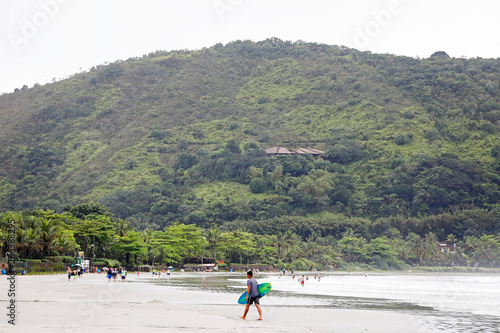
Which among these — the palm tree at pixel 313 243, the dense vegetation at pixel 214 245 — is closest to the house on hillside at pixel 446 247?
the dense vegetation at pixel 214 245

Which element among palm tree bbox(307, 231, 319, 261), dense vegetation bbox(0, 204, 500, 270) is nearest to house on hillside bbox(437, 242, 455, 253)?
dense vegetation bbox(0, 204, 500, 270)

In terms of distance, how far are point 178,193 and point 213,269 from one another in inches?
3518

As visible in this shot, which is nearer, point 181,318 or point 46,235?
point 181,318

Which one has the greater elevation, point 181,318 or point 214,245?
point 214,245

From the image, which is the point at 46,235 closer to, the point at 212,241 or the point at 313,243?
the point at 212,241

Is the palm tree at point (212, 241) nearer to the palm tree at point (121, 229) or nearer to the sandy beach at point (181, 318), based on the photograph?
the palm tree at point (121, 229)

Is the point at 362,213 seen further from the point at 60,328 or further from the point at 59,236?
the point at 60,328

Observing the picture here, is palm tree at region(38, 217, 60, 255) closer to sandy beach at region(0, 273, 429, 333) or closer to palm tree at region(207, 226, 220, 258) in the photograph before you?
sandy beach at region(0, 273, 429, 333)

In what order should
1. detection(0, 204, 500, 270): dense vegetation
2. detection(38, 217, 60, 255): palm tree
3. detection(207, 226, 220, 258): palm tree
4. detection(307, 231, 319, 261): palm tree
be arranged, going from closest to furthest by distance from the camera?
1. detection(38, 217, 60, 255): palm tree
2. detection(0, 204, 500, 270): dense vegetation
3. detection(207, 226, 220, 258): palm tree
4. detection(307, 231, 319, 261): palm tree

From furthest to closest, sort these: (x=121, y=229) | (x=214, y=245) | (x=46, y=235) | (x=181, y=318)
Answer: (x=214, y=245) < (x=121, y=229) < (x=46, y=235) < (x=181, y=318)

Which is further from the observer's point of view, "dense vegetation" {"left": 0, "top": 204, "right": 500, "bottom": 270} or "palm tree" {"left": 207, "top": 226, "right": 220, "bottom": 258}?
"palm tree" {"left": 207, "top": 226, "right": 220, "bottom": 258}

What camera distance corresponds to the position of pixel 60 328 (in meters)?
18.1

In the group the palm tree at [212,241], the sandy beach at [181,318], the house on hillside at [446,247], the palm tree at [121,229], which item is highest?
the palm tree at [121,229]

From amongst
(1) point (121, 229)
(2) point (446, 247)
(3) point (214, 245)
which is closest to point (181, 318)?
(1) point (121, 229)
